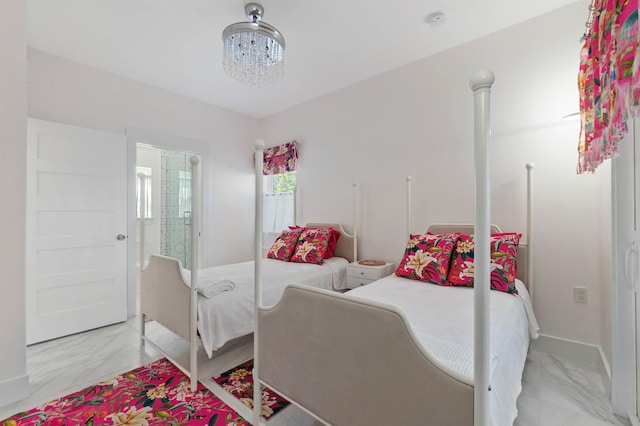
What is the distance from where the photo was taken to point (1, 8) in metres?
1.71

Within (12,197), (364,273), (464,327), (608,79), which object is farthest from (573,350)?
(12,197)

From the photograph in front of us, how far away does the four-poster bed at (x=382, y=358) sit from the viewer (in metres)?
0.74

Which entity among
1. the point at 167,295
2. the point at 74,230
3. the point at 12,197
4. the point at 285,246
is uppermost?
the point at 12,197

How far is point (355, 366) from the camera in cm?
102

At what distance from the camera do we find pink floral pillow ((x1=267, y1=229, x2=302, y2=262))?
Result: 3102 millimetres

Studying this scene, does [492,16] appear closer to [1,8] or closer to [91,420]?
[1,8]

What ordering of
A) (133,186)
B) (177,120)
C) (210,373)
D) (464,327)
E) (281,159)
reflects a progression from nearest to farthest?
(464,327), (210,373), (133,186), (177,120), (281,159)

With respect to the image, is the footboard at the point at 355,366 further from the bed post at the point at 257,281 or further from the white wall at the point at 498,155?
the white wall at the point at 498,155

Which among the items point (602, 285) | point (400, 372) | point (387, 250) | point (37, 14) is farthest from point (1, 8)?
point (602, 285)

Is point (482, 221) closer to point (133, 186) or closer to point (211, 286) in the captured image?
point (211, 286)

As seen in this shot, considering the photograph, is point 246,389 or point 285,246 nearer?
point 246,389

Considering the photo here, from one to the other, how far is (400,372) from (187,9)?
2.58m

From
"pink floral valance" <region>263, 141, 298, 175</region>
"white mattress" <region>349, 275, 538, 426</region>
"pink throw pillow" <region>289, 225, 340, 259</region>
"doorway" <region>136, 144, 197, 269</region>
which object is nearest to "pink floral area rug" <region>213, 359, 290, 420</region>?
"white mattress" <region>349, 275, 538, 426</region>

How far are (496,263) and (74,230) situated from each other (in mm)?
3513
